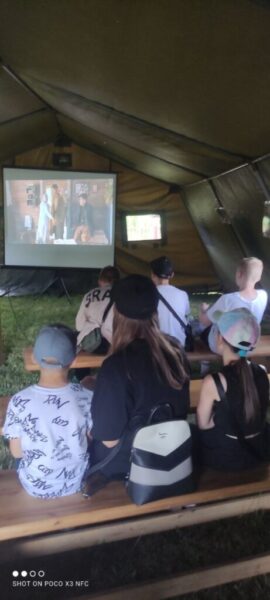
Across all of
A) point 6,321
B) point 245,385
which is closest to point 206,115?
point 245,385

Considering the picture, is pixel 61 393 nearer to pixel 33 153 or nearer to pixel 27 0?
pixel 27 0

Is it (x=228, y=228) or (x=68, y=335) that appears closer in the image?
(x=68, y=335)

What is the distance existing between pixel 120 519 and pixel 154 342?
729 millimetres

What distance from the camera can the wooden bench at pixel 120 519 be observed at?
164cm

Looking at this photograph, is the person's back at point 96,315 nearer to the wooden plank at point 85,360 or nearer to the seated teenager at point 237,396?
the wooden plank at point 85,360

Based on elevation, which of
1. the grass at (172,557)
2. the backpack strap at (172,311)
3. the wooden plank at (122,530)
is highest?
the backpack strap at (172,311)

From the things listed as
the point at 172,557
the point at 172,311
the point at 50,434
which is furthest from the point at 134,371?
the point at 172,311

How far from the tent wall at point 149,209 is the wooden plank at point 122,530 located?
20.5ft

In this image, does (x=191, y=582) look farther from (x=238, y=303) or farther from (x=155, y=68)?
(x=155, y=68)

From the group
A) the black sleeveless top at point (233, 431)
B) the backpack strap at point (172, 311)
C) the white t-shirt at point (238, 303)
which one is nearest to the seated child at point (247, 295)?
the white t-shirt at point (238, 303)

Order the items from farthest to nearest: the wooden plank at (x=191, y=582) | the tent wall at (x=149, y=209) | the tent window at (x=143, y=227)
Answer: the tent window at (x=143, y=227)
the tent wall at (x=149, y=209)
the wooden plank at (x=191, y=582)

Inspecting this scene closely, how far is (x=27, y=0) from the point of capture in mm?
2008

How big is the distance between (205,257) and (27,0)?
6.36m

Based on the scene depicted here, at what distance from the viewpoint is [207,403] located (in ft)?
6.16
